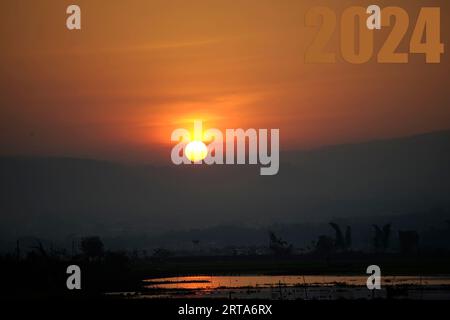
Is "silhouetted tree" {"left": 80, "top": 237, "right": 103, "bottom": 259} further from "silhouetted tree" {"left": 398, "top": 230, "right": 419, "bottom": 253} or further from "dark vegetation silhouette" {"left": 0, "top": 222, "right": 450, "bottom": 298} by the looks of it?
"silhouetted tree" {"left": 398, "top": 230, "right": 419, "bottom": 253}

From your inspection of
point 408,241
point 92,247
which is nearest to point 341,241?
point 408,241

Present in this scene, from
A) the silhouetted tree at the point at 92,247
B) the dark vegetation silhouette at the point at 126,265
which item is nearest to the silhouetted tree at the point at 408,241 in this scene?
the dark vegetation silhouette at the point at 126,265

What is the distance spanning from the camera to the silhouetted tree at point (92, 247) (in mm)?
95162

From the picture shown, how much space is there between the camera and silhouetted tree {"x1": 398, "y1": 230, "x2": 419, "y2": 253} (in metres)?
124

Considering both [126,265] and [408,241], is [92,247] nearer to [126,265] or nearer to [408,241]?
[126,265]

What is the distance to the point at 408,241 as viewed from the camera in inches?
4929

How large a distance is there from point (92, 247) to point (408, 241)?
143 ft

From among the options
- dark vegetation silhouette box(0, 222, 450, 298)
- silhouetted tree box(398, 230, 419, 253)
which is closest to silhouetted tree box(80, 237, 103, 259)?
dark vegetation silhouette box(0, 222, 450, 298)
